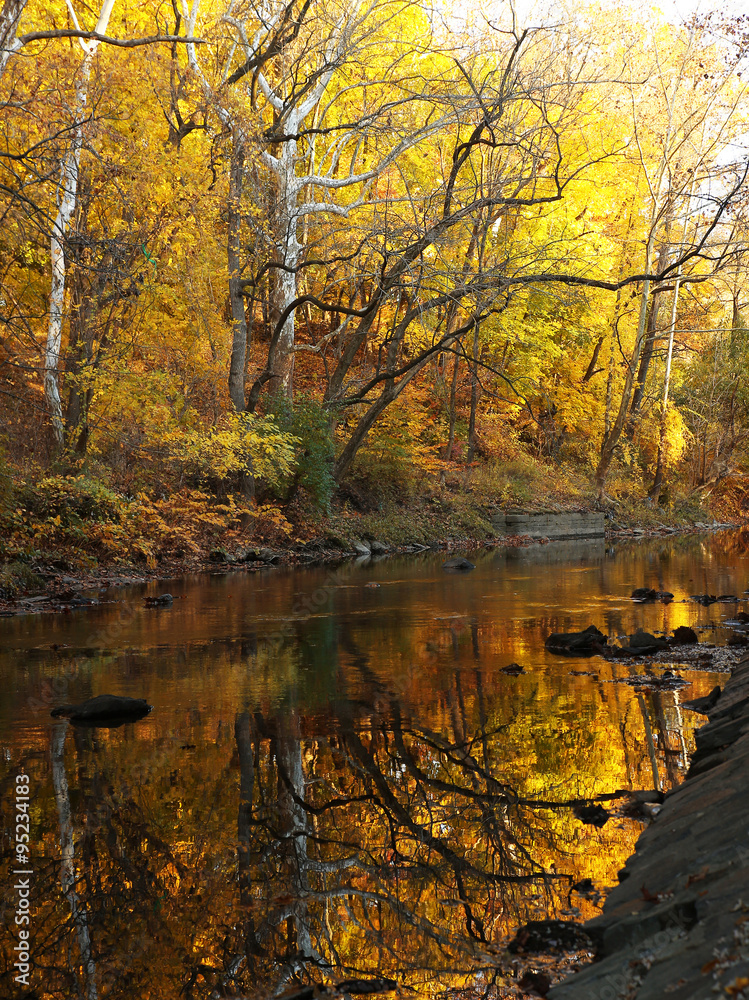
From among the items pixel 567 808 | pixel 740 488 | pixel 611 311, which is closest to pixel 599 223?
pixel 611 311

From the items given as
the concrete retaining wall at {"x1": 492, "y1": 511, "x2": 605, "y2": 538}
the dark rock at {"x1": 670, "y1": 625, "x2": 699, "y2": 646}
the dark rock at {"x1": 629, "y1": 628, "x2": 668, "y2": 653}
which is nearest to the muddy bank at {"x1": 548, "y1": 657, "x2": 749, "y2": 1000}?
the dark rock at {"x1": 629, "y1": 628, "x2": 668, "y2": 653}

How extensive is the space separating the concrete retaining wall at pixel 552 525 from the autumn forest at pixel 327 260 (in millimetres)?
875

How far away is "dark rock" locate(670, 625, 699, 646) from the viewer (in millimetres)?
9672

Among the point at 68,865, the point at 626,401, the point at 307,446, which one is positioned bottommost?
the point at 68,865

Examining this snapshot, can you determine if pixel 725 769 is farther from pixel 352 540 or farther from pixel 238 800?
pixel 352 540

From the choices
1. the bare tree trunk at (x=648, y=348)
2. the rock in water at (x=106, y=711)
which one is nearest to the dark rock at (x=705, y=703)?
the rock in water at (x=106, y=711)

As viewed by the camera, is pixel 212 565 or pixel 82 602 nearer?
pixel 82 602

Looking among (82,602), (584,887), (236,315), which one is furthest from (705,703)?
(236,315)

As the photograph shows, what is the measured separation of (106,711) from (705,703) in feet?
14.7

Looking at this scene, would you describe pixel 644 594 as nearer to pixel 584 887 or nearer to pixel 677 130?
pixel 584 887

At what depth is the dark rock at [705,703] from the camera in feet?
22.0

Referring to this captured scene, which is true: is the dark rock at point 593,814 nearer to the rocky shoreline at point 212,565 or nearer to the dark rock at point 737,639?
the dark rock at point 737,639

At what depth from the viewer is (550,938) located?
139 inches

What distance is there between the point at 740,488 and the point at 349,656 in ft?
111
